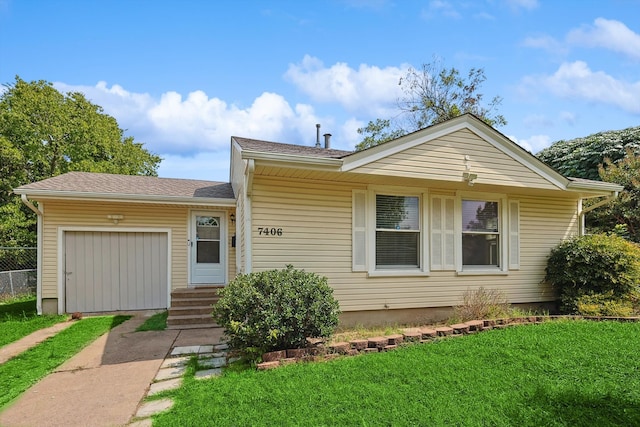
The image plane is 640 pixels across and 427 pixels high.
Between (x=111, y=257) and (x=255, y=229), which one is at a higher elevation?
(x=255, y=229)

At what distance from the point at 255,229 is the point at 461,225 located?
3.92 meters

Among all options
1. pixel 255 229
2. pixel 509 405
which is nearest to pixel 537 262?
pixel 509 405

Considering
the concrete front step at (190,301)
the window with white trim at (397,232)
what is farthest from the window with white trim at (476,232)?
the concrete front step at (190,301)

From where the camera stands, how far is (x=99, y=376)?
163 inches

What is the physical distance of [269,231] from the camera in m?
5.64

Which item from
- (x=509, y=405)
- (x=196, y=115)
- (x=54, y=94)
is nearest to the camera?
(x=509, y=405)

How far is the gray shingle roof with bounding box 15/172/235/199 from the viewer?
773cm

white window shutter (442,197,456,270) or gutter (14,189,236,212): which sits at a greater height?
gutter (14,189,236,212)

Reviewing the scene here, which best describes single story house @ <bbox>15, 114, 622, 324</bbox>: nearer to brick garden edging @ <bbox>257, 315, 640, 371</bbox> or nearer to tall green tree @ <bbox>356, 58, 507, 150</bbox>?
brick garden edging @ <bbox>257, 315, 640, 371</bbox>

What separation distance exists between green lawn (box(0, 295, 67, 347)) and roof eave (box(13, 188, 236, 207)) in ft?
8.48

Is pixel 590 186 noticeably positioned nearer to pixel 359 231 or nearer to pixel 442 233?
pixel 442 233

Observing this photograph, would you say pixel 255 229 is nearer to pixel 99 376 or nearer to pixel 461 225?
pixel 99 376

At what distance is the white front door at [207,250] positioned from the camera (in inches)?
336

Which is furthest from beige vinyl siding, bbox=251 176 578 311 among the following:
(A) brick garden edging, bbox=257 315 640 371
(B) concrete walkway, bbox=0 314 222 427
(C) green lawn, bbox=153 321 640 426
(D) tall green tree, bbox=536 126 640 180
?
(D) tall green tree, bbox=536 126 640 180
